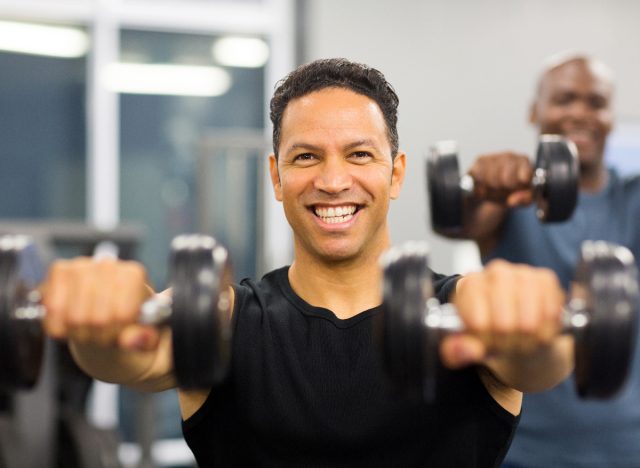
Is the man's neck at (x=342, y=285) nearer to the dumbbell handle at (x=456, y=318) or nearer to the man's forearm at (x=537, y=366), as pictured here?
the man's forearm at (x=537, y=366)

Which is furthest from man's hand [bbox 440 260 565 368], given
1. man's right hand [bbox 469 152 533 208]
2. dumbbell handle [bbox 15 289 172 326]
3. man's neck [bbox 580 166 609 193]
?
man's neck [bbox 580 166 609 193]

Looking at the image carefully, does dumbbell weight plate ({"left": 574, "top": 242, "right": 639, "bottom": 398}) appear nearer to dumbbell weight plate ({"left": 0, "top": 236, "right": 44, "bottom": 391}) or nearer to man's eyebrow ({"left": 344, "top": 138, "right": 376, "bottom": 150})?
man's eyebrow ({"left": 344, "top": 138, "right": 376, "bottom": 150})

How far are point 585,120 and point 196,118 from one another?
9.28 ft

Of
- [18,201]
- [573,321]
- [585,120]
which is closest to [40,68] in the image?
[18,201]

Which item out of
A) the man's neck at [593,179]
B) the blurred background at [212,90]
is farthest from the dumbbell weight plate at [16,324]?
the blurred background at [212,90]

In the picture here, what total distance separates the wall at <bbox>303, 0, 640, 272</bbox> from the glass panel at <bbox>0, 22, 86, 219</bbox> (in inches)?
49.3

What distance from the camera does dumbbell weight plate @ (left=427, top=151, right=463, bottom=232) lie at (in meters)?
1.82

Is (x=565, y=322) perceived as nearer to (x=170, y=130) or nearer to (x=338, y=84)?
(x=338, y=84)

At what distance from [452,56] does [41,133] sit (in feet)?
6.93

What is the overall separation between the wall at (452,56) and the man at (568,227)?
204 centimetres

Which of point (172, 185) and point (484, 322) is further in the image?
point (172, 185)

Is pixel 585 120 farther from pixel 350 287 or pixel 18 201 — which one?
pixel 18 201

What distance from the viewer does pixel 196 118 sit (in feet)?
15.6

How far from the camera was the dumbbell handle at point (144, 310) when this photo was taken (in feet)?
3.44
